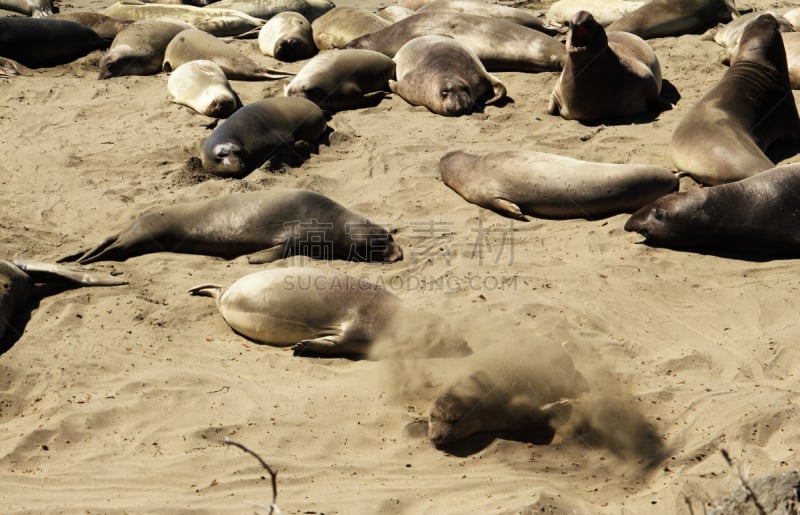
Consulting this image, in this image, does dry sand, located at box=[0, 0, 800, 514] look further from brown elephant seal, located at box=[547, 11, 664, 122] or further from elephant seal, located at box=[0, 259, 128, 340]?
brown elephant seal, located at box=[547, 11, 664, 122]

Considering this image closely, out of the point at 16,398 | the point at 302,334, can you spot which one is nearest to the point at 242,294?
the point at 302,334

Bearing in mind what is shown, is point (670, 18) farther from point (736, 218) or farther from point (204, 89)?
point (204, 89)

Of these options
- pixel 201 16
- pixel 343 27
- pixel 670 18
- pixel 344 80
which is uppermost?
pixel 670 18

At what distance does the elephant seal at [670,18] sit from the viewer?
9664mm

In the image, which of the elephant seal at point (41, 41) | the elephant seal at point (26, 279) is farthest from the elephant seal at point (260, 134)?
the elephant seal at point (41, 41)

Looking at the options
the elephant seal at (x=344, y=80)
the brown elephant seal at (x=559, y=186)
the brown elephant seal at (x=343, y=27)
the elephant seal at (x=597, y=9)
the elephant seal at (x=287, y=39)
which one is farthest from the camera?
the elephant seal at (x=597, y=9)

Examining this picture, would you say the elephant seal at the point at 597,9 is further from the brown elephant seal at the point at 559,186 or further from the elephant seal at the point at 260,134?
the brown elephant seal at the point at 559,186

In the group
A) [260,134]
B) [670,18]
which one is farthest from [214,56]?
[670,18]

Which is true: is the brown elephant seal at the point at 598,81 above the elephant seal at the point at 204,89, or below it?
above

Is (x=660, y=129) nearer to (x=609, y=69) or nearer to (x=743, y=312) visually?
(x=609, y=69)

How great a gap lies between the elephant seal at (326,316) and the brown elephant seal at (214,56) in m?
4.45

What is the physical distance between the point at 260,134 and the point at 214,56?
8.01 ft

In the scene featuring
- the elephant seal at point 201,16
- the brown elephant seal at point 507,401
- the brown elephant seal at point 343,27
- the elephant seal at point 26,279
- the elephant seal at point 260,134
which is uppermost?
the brown elephant seal at point 507,401

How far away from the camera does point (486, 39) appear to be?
366 inches
